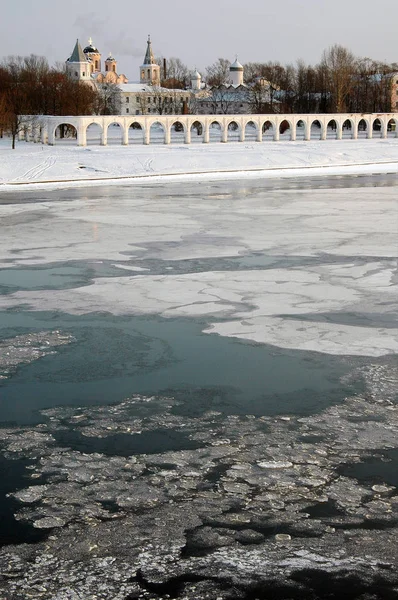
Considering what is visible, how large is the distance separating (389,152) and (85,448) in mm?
63306

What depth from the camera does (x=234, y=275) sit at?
54.0 feet

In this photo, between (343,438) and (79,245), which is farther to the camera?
(79,245)

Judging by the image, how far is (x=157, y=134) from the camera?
87625mm

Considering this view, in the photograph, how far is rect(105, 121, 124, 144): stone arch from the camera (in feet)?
225

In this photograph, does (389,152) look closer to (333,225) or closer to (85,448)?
(333,225)

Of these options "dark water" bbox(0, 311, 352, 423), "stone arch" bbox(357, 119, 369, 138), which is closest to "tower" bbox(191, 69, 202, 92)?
"stone arch" bbox(357, 119, 369, 138)

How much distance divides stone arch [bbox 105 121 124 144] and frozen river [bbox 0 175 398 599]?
150 feet

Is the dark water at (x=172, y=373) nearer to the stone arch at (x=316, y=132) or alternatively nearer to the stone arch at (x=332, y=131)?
the stone arch at (x=316, y=132)

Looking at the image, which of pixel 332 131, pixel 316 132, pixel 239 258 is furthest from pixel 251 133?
pixel 239 258

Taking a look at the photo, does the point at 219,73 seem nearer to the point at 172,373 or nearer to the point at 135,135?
the point at 135,135

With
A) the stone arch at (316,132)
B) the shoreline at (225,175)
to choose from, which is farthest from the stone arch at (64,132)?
the shoreline at (225,175)

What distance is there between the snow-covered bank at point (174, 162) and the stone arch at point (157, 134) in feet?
17.9

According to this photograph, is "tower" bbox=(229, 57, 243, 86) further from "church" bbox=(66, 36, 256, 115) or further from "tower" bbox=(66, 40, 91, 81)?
"tower" bbox=(66, 40, 91, 81)

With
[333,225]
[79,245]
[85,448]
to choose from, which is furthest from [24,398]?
[333,225]
